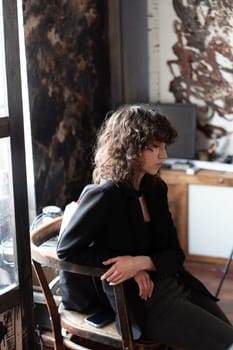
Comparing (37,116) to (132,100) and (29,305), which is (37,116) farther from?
(29,305)

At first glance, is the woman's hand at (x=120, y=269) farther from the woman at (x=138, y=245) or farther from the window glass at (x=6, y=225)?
the window glass at (x=6, y=225)

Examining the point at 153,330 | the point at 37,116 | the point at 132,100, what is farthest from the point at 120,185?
the point at 132,100

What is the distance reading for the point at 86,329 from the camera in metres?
1.87

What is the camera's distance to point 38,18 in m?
2.77

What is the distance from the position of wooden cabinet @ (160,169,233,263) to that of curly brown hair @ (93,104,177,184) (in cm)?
149

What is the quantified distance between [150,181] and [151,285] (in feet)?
1.22

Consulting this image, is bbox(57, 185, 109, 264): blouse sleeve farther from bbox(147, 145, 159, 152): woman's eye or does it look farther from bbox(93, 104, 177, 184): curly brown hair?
bbox(147, 145, 159, 152): woman's eye

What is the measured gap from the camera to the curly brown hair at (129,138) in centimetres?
185

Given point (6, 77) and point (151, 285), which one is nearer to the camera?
point (6, 77)

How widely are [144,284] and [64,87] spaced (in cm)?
150

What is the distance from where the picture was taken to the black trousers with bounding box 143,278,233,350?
1.74m

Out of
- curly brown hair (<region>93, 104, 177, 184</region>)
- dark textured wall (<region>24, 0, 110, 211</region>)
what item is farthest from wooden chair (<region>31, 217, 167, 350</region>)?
dark textured wall (<region>24, 0, 110, 211</region>)

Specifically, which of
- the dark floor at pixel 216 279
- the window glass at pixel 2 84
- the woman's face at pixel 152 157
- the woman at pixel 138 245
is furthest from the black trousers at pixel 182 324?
the dark floor at pixel 216 279

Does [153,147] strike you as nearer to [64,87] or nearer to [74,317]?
[74,317]
